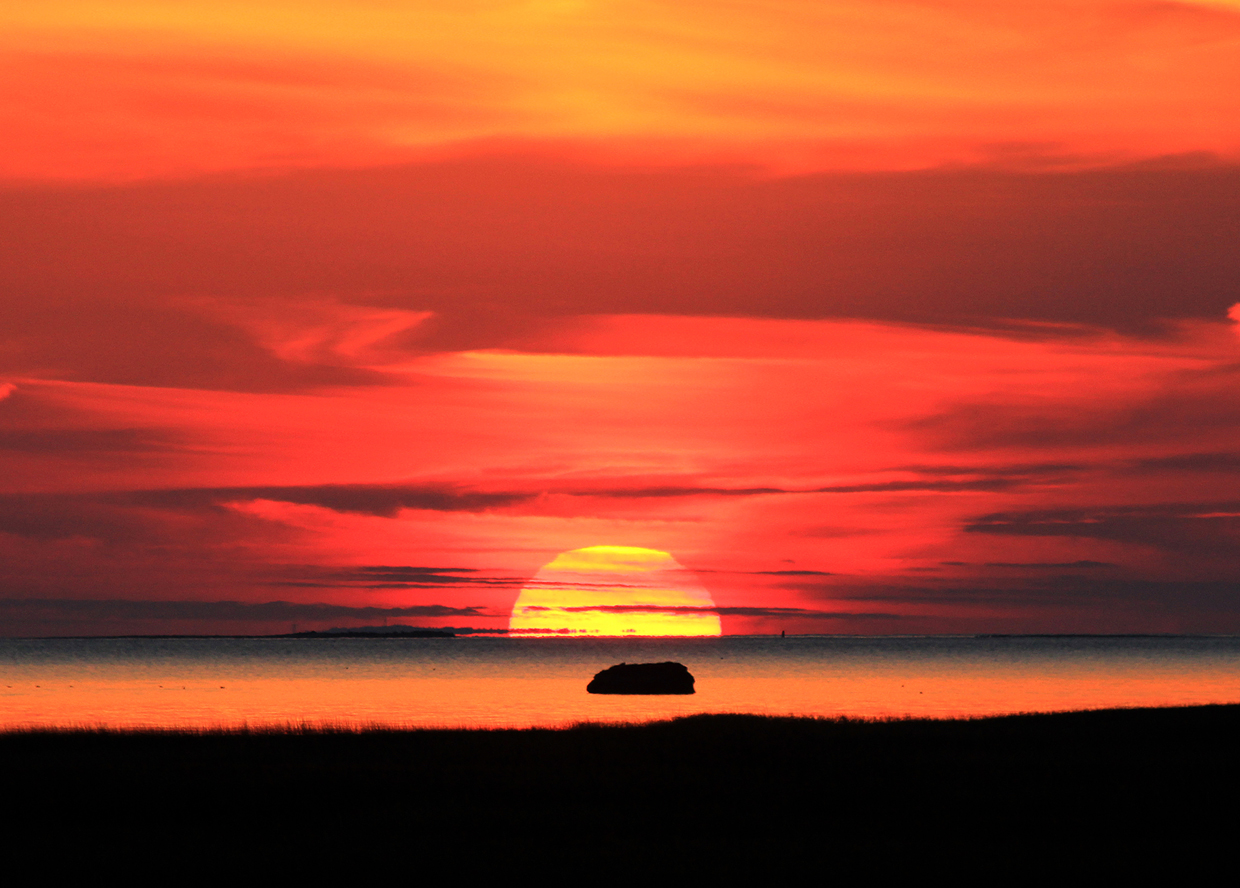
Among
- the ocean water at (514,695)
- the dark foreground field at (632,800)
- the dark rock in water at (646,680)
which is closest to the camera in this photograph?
the dark foreground field at (632,800)

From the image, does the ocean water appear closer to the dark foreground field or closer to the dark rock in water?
the dark rock in water

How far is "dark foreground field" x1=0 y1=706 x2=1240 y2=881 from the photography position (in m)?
22.6

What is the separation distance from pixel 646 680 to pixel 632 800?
65798mm

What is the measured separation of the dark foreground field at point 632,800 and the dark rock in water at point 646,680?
160ft

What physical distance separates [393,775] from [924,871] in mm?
16262

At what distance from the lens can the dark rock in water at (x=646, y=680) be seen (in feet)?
310

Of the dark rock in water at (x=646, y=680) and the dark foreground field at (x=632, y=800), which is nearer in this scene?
the dark foreground field at (x=632, y=800)

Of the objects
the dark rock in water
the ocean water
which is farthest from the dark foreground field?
the dark rock in water

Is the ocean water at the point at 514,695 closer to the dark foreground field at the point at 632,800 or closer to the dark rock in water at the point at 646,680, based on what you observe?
the dark rock in water at the point at 646,680

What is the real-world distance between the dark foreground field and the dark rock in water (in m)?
48.8

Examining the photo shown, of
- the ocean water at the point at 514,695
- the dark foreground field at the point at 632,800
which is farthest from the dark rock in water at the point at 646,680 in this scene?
the dark foreground field at the point at 632,800

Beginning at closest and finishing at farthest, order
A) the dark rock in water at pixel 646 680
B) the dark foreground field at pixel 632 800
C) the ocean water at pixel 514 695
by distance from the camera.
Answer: the dark foreground field at pixel 632 800
the ocean water at pixel 514 695
the dark rock in water at pixel 646 680

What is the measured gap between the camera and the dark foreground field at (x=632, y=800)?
74.3ft

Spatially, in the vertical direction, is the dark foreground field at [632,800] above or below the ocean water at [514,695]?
below
